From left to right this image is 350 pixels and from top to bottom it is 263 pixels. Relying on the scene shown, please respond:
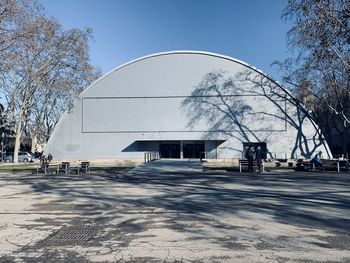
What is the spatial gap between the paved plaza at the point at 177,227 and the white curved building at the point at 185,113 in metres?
35.1

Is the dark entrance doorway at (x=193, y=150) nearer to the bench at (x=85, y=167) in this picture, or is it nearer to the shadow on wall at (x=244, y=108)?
the shadow on wall at (x=244, y=108)

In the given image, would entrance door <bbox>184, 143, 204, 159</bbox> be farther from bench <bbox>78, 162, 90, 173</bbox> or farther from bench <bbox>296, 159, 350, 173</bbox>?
bench <bbox>296, 159, 350, 173</bbox>

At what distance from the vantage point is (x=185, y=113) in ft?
165

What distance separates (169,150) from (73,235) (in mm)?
45097

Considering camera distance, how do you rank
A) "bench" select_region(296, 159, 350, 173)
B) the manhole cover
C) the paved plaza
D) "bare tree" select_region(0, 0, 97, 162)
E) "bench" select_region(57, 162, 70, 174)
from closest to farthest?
the paved plaza
the manhole cover
"bench" select_region(296, 159, 350, 173)
"bench" select_region(57, 162, 70, 174)
"bare tree" select_region(0, 0, 97, 162)

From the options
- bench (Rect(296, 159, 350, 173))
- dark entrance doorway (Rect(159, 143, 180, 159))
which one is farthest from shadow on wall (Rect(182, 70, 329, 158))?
bench (Rect(296, 159, 350, 173))

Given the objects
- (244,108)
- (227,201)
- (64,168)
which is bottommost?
(227,201)

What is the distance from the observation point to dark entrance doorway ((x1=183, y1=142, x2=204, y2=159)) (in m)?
52.5

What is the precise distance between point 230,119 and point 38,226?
42026mm

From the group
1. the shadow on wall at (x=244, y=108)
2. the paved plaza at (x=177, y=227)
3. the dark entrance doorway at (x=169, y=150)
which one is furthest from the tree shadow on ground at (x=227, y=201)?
the dark entrance doorway at (x=169, y=150)

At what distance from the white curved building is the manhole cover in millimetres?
41277

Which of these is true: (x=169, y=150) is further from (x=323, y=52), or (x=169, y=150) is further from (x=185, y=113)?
(x=323, y=52)

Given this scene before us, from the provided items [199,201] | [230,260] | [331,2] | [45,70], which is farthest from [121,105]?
[230,260]

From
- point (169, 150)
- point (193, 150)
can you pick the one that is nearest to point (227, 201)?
point (193, 150)
